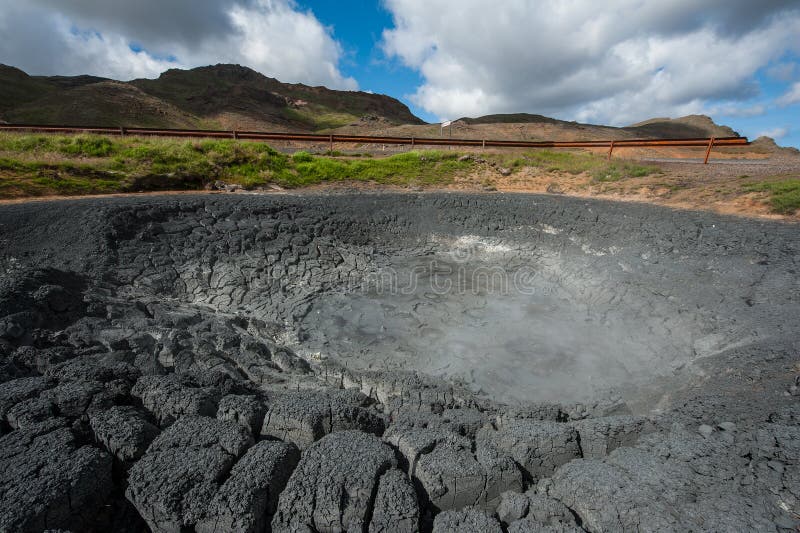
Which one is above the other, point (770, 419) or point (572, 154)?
point (572, 154)

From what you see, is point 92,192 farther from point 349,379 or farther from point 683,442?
point 683,442

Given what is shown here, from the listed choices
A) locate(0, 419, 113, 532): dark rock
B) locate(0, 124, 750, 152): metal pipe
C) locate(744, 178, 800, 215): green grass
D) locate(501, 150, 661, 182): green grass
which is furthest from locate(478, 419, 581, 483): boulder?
locate(0, 124, 750, 152): metal pipe

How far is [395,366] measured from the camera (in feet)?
22.0

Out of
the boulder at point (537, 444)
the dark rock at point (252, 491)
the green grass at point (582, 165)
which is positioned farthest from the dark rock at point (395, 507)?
the green grass at point (582, 165)

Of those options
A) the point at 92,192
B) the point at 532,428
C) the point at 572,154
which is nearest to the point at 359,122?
the point at 572,154

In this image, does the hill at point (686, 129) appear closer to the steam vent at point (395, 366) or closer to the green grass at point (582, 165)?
the green grass at point (582, 165)

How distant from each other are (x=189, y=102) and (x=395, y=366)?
227 ft

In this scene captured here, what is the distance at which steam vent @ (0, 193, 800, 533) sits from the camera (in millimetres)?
2750

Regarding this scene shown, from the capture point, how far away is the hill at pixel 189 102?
4531 centimetres

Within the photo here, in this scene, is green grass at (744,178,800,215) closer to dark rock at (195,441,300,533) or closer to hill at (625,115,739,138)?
dark rock at (195,441,300,533)

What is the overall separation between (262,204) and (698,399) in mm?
10267

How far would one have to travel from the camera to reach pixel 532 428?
11.7ft

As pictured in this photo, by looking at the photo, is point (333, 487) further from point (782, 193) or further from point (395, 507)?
point (782, 193)

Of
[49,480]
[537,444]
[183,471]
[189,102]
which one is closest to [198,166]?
[49,480]
